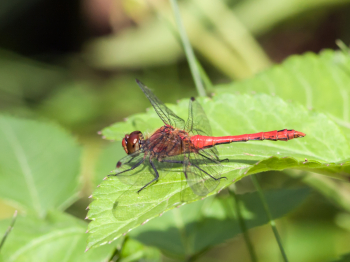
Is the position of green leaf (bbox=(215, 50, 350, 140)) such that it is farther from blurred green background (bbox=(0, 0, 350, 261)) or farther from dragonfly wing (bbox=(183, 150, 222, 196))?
blurred green background (bbox=(0, 0, 350, 261))

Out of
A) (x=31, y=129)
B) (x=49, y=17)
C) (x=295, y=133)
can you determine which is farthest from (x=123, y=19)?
(x=295, y=133)

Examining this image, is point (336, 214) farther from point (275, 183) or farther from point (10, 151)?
point (10, 151)

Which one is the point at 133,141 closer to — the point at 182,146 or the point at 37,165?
the point at 182,146

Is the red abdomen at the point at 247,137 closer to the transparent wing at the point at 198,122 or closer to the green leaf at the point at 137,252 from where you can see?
the transparent wing at the point at 198,122

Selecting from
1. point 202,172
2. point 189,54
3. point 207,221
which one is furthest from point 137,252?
point 189,54

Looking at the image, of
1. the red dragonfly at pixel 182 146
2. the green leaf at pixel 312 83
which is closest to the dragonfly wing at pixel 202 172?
the red dragonfly at pixel 182 146

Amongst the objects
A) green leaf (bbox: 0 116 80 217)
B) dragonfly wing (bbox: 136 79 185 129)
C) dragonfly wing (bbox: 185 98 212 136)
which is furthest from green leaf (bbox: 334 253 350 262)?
green leaf (bbox: 0 116 80 217)

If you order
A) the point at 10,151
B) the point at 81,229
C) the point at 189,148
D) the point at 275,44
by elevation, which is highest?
the point at 275,44
